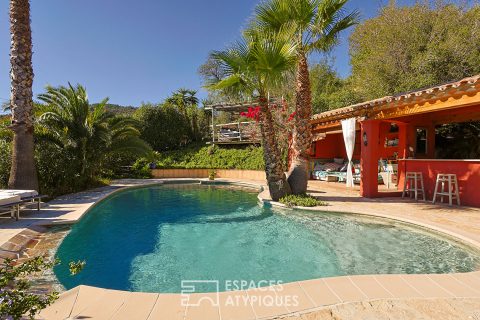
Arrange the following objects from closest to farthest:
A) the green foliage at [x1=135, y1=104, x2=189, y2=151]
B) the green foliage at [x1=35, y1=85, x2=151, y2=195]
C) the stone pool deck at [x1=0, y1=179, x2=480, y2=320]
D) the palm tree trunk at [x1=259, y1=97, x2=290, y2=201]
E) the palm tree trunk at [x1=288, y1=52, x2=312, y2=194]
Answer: the stone pool deck at [x1=0, y1=179, x2=480, y2=320] < the palm tree trunk at [x1=259, y1=97, x2=290, y2=201] < the palm tree trunk at [x1=288, y1=52, x2=312, y2=194] < the green foliage at [x1=35, y1=85, x2=151, y2=195] < the green foliage at [x1=135, y1=104, x2=189, y2=151]

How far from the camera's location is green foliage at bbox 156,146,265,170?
21391 millimetres

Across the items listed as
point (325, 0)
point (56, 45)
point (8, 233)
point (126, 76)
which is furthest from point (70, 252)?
point (126, 76)

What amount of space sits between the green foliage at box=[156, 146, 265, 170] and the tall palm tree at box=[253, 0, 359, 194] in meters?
9.00

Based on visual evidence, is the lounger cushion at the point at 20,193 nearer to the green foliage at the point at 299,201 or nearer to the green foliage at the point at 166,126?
the green foliage at the point at 299,201

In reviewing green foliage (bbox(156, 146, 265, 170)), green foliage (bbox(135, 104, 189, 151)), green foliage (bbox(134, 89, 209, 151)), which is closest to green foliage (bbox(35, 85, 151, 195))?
green foliage (bbox(156, 146, 265, 170))

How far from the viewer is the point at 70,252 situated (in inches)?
233

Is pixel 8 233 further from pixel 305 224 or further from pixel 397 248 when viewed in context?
pixel 397 248

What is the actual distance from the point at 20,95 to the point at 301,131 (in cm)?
1019

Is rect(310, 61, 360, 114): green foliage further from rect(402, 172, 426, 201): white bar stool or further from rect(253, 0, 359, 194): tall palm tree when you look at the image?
rect(402, 172, 426, 201): white bar stool

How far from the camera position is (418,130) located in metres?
12.3

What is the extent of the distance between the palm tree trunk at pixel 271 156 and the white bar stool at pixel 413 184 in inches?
185

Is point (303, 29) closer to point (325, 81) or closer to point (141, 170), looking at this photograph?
point (141, 170)

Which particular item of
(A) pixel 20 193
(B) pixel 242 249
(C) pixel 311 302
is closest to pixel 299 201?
(B) pixel 242 249

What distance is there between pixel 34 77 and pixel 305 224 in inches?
422
